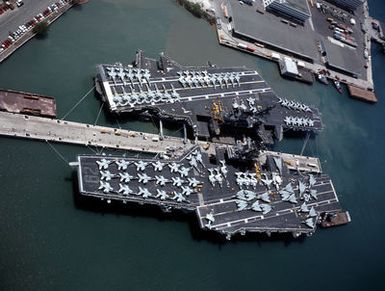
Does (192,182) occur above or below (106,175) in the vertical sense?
below

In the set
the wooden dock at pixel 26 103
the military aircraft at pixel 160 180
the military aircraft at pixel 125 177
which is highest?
the wooden dock at pixel 26 103

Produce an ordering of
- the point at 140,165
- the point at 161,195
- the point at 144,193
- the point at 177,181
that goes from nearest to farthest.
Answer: the point at 144,193, the point at 161,195, the point at 140,165, the point at 177,181

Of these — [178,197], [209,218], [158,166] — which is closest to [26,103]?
[158,166]

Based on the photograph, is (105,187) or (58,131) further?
(58,131)

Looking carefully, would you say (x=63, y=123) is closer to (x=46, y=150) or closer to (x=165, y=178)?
(x=46, y=150)

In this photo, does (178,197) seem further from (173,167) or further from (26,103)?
(26,103)

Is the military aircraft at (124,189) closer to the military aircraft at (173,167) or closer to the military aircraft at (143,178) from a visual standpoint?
the military aircraft at (143,178)

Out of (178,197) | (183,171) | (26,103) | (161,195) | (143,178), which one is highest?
(26,103)

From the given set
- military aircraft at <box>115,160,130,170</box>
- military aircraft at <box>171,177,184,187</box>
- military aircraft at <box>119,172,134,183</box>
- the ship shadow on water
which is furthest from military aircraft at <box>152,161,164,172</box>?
the ship shadow on water

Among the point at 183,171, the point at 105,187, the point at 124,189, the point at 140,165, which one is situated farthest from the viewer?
the point at 183,171

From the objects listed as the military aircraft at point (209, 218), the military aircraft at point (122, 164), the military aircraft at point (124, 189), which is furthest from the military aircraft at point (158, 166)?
the military aircraft at point (209, 218)

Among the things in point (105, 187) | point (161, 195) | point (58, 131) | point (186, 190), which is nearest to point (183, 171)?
point (186, 190)
